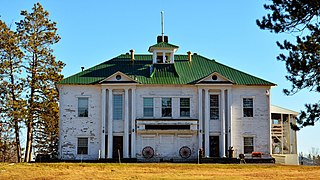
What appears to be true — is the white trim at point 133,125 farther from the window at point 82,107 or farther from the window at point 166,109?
the window at point 82,107

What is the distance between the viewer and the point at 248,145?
4822cm

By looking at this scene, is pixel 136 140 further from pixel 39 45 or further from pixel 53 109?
pixel 39 45

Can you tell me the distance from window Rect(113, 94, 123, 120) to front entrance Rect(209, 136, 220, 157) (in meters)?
7.22

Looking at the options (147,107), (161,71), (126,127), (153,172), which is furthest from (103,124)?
(153,172)

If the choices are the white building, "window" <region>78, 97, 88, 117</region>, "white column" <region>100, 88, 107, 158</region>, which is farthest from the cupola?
"window" <region>78, 97, 88, 117</region>

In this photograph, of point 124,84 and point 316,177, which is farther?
point 124,84

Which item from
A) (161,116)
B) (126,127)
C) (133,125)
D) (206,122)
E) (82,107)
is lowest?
(126,127)

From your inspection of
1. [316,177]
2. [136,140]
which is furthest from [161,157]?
[316,177]

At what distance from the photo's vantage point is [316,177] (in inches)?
1262

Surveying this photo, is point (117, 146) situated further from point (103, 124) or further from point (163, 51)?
point (163, 51)

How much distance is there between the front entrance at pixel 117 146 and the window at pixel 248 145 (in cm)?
941

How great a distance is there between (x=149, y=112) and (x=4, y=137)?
17354 millimetres

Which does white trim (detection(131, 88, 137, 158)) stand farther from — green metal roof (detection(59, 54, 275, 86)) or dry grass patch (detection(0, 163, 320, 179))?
dry grass patch (detection(0, 163, 320, 179))

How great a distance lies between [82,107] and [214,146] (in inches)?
412
